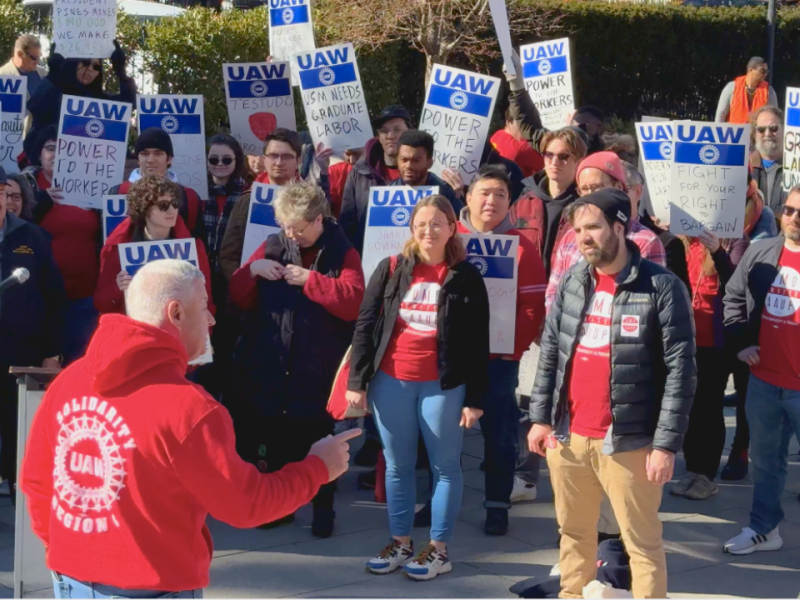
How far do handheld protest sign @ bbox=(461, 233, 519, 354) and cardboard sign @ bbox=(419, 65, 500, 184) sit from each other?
4.83 feet

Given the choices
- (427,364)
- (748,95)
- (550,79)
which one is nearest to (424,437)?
(427,364)

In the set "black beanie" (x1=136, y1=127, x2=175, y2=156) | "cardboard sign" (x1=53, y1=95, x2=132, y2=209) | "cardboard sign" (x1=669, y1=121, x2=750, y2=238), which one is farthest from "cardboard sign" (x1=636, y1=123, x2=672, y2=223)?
"cardboard sign" (x1=53, y1=95, x2=132, y2=209)

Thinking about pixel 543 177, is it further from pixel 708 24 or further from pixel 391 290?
pixel 708 24

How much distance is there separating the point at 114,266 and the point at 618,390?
304 centimetres

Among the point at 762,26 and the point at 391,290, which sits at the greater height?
the point at 762,26

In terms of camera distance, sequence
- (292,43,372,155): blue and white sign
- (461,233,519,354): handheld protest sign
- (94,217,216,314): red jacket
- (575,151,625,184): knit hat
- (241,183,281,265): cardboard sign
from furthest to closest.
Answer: (292,43,372,155): blue and white sign, (241,183,281,265): cardboard sign, (94,217,216,314): red jacket, (461,233,519,354): handheld protest sign, (575,151,625,184): knit hat

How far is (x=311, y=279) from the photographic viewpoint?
20.0 ft

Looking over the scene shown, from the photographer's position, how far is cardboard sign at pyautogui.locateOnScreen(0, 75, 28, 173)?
27.5 ft

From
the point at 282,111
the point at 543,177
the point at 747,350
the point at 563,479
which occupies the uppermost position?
the point at 282,111

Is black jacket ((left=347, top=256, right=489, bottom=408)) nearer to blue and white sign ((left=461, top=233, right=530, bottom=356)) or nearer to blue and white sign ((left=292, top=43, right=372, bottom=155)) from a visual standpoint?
blue and white sign ((left=461, top=233, right=530, bottom=356))

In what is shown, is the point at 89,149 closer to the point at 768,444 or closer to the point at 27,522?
the point at 27,522

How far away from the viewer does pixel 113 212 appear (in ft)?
22.0

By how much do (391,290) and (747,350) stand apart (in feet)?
6.15

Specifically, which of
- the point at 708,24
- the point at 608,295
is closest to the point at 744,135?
the point at 608,295
